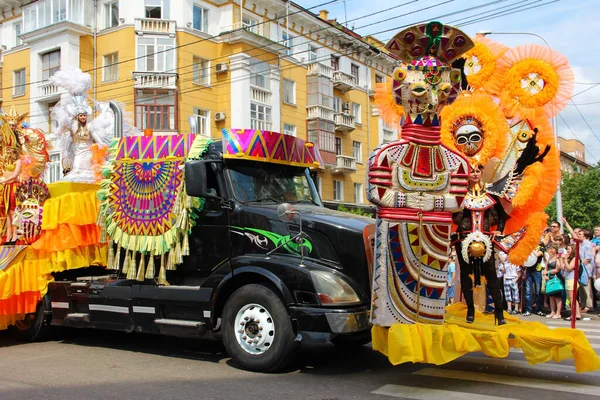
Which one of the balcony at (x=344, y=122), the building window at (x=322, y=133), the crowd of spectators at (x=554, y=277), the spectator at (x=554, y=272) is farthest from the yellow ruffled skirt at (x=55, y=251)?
the balcony at (x=344, y=122)

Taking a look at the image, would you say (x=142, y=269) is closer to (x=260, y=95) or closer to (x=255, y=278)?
(x=255, y=278)

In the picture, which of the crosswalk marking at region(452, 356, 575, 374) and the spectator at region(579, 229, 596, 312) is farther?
the spectator at region(579, 229, 596, 312)

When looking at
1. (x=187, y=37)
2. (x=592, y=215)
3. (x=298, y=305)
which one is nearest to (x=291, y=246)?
(x=298, y=305)

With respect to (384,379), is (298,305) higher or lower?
higher

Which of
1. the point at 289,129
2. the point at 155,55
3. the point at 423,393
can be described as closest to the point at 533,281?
the point at 423,393

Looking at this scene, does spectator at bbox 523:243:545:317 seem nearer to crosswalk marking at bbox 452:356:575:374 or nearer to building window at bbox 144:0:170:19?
crosswalk marking at bbox 452:356:575:374

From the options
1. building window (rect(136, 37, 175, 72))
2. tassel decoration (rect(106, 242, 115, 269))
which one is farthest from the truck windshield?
building window (rect(136, 37, 175, 72))

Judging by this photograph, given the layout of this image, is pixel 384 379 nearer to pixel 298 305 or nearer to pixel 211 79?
pixel 298 305

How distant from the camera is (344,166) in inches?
1506

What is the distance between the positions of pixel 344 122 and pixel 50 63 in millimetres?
17310

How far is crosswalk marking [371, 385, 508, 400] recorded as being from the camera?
5.68 meters

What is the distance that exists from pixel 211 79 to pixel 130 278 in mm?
24231

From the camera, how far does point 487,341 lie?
600 centimetres

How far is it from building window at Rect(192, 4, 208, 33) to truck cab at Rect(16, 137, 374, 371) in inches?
958
